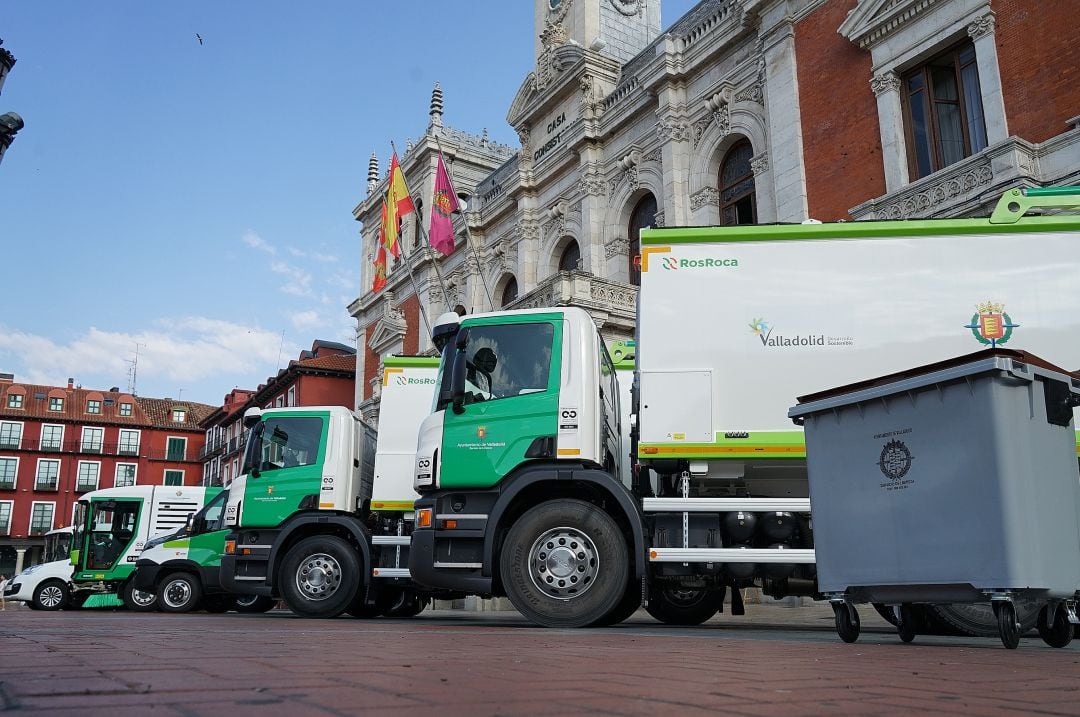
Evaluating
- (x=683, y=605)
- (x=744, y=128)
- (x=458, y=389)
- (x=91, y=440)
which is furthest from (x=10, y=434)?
(x=683, y=605)

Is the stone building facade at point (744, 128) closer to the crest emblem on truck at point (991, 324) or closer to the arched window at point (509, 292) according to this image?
the arched window at point (509, 292)

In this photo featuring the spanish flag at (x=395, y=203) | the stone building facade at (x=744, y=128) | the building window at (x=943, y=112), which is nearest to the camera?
the stone building facade at (x=744, y=128)

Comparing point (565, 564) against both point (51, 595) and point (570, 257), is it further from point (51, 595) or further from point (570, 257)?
point (570, 257)

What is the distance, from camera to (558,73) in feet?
88.9

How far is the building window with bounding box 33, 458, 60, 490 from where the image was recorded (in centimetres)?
5906

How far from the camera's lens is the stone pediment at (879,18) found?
15.6 m

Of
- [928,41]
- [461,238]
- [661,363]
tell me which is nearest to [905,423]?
[661,363]

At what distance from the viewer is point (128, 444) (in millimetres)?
63438

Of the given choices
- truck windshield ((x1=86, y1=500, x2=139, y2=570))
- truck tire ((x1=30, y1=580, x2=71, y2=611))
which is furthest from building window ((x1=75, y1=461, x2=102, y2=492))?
truck windshield ((x1=86, y1=500, x2=139, y2=570))

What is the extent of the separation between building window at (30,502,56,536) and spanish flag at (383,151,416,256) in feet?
149

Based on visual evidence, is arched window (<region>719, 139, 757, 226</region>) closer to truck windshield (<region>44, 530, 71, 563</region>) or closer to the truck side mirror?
the truck side mirror

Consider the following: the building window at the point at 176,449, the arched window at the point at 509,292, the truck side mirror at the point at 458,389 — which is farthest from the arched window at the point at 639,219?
the building window at the point at 176,449

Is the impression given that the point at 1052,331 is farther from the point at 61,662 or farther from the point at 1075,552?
the point at 61,662

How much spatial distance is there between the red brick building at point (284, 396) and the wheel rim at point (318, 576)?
33098 millimetres
